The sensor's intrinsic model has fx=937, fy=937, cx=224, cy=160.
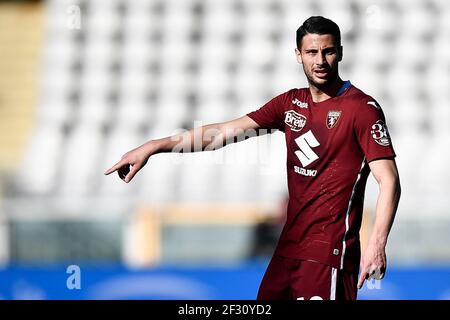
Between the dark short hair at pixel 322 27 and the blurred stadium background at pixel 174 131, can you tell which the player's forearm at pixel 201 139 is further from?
the blurred stadium background at pixel 174 131

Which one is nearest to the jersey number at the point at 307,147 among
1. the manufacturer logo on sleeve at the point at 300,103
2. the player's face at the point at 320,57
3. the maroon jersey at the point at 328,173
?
the maroon jersey at the point at 328,173

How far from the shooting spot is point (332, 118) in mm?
3748

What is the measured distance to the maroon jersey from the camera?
371 centimetres

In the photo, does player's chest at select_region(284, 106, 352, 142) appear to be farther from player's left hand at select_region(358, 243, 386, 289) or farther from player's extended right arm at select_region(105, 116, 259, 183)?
player's left hand at select_region(358, 243, 386, 289)

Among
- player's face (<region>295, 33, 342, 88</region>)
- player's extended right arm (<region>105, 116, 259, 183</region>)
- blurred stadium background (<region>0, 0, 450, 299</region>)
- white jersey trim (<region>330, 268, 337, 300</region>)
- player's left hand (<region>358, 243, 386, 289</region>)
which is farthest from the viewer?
blurred stadium background (<region>0, 0, 450, 299</region>)

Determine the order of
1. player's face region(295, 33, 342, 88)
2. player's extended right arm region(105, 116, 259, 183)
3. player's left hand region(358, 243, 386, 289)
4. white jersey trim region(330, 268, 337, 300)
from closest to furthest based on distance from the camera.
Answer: player's left hand region(358, 243, 386, 289) < player's face region(295, 33, 342, 88) < white jersey trim region(330, 268, 337, 300) < player's extended right arm region(105, 116, 259, 183)

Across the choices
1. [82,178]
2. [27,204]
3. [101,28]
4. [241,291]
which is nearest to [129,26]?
[101,28]

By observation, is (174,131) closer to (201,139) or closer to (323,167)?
(201,139)

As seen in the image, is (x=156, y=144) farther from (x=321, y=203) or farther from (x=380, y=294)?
(x=380, y=294)

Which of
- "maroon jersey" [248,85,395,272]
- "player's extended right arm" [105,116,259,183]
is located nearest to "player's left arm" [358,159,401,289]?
"maroon jersey" [248,85,395,272]

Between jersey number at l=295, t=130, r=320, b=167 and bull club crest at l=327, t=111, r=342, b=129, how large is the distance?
0.09m

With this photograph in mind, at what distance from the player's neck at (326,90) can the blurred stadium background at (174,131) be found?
3.56 metres

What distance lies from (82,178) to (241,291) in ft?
12.2

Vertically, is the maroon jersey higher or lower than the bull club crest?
lower
